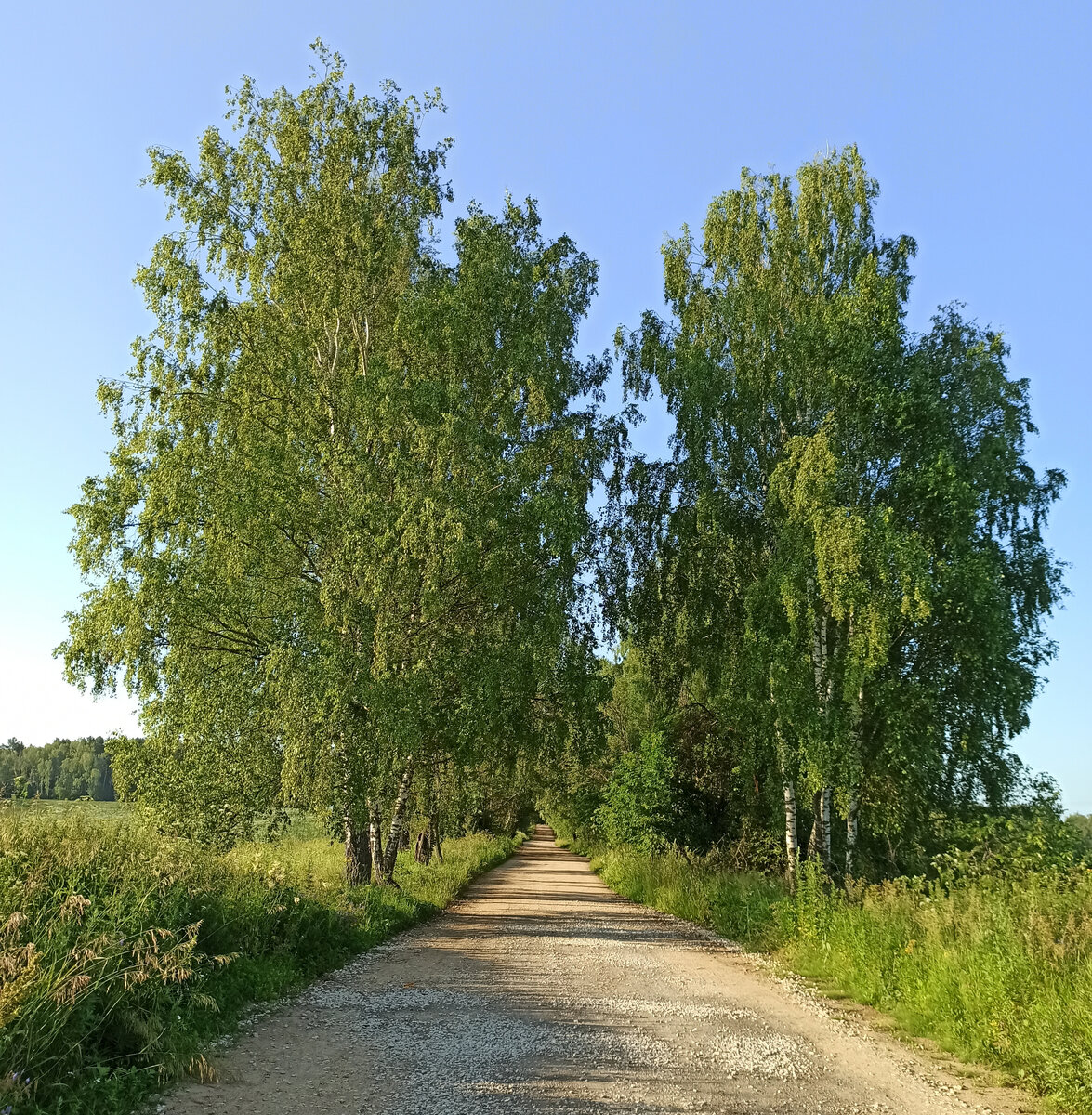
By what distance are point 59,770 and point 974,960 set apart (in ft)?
150

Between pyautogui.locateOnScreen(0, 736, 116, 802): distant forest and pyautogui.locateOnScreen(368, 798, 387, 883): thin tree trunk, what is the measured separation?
4.73m

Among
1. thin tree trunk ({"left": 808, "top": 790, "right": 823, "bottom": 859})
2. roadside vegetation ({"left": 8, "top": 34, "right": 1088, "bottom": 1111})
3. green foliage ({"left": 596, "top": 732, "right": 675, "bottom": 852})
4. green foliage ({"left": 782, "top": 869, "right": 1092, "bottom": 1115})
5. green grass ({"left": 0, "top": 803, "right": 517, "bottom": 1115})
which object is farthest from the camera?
green foliage ({"left": 596, "top": 732, "right": 675, "bottom": 852})

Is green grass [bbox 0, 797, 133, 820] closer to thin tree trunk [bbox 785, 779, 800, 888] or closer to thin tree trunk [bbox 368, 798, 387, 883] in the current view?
thin tree trunk [bbox 368, 798, 387, 883]

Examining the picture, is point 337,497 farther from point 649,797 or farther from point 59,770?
point 59,770

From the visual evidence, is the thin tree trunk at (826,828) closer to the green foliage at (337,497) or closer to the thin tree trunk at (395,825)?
the green foliage at (337,497)

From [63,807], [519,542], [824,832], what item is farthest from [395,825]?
[63,807]

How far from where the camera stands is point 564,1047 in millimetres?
7008

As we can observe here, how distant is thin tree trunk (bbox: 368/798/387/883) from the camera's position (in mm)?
16719

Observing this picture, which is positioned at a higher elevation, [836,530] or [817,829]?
[836,530]

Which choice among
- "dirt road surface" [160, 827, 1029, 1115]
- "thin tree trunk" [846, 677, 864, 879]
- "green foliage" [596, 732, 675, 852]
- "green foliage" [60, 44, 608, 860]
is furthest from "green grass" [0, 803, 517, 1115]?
"green foliage" [596, 732, 675, 852]

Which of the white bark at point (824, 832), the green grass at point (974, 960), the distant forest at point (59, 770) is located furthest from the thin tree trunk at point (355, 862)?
the white bark at point (824, 832)

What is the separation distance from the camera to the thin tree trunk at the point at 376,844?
16719 millimetres

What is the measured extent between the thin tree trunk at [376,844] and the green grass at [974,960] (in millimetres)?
7396

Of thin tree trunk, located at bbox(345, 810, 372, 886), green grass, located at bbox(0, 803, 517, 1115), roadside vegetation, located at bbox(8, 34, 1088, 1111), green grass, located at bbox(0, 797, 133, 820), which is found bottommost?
thin tree trunk, located at bbox(345, 810, 372, 886)
